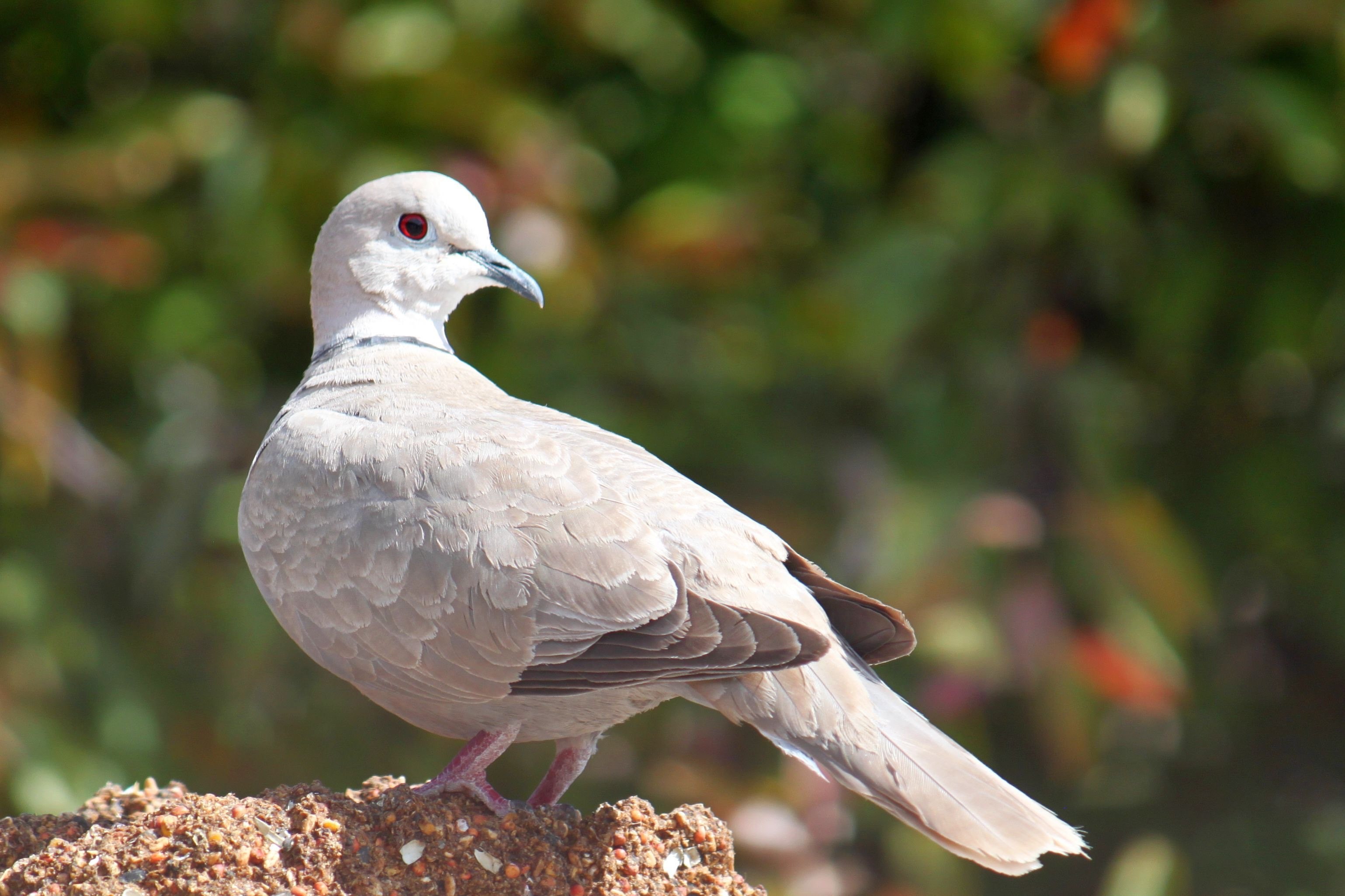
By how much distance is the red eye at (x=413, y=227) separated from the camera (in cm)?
300

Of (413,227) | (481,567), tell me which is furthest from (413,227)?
(481,567)

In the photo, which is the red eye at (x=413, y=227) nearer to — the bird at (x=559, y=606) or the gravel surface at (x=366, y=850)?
the bird at (x=559, y=606)

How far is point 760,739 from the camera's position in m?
5.69

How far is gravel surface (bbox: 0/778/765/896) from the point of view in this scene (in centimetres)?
211

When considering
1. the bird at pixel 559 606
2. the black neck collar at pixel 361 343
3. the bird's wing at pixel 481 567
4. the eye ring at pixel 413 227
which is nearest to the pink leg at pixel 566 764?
the bird at pixel 559 606

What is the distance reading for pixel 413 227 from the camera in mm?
3012

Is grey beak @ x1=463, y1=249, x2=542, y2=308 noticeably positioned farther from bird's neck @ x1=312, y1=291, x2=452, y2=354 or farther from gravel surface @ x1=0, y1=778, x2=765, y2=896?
gravel surface @ x1=0, y1=778, x2=765, y2=896

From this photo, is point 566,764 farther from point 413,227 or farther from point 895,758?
point 413,227

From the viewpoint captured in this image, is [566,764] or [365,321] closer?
[566,764]

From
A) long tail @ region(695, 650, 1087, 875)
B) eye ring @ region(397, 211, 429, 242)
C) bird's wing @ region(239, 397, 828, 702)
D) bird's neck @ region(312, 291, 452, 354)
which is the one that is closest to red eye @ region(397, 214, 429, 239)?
eye ring @ region(397, 211, 429, 242)

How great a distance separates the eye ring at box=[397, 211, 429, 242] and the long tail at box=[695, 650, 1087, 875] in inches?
48.1

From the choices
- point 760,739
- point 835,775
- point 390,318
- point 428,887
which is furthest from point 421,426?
point 760,739

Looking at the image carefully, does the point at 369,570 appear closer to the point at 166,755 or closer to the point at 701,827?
the point at 701,827

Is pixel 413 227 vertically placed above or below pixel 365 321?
above
